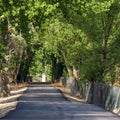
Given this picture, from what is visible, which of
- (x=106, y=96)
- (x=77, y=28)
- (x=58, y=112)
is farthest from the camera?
(x=77, y=28)

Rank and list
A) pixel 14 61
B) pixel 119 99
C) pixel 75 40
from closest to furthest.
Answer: pixel 119 99 → pixel 75 40 → pixel 14 61

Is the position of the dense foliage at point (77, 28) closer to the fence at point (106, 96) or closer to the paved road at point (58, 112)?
the fence at point (106, 96)

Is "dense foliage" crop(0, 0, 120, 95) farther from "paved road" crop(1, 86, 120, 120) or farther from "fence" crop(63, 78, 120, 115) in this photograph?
"paved road" crop(1, 86, 120, 120)

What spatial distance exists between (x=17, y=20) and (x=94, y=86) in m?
17.0

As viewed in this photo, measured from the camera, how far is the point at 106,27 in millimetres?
44281

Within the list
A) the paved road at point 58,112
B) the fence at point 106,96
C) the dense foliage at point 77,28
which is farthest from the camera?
the fence at point 106,96

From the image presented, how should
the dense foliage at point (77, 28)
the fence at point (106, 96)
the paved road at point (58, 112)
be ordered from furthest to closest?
the fence at point (106, 96)
the dense foliage at point (77, 28)
the paved road at point (58, 112)

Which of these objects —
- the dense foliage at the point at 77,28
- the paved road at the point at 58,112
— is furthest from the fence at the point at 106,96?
the dense foliage at the point at 77,28

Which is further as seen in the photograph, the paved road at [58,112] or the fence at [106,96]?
the fence at [106,96]

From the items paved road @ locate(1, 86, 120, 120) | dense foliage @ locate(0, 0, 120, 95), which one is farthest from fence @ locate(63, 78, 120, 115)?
dense foliage @ locate(0, 0, 120, 95)

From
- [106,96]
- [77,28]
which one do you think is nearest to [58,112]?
[106,96]

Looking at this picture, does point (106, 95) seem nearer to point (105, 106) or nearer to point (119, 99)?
point (105, 106)

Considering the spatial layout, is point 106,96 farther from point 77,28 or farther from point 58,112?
point 77,28

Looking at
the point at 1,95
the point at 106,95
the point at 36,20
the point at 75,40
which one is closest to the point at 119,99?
the point at 106,95
